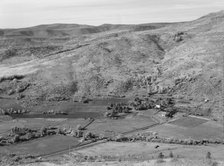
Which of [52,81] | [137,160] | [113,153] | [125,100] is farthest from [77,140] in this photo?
[52,81]

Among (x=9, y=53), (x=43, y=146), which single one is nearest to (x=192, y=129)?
(x=43, y=146)

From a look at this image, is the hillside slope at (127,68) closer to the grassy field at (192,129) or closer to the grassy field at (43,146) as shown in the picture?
the grassy field at (192,129)

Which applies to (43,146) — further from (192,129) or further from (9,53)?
(9,53)

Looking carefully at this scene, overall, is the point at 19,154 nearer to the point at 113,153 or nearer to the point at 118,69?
the point at 113,153

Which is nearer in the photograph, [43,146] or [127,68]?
[43,146]

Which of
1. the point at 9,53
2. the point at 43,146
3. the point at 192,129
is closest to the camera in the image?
the point at 43,146

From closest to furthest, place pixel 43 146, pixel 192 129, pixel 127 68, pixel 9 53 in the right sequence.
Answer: pixel 43 146 → pixel 192 129 → pixel 127 68 → pixel 9 53

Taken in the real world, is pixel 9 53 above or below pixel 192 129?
above

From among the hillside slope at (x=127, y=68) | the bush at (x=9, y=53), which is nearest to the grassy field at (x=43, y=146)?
the hillside slope at (x=127, y=68)

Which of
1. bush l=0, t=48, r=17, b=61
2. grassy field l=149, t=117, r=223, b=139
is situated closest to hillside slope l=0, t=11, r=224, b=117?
bush l=0, t=48, r=17, b=61
